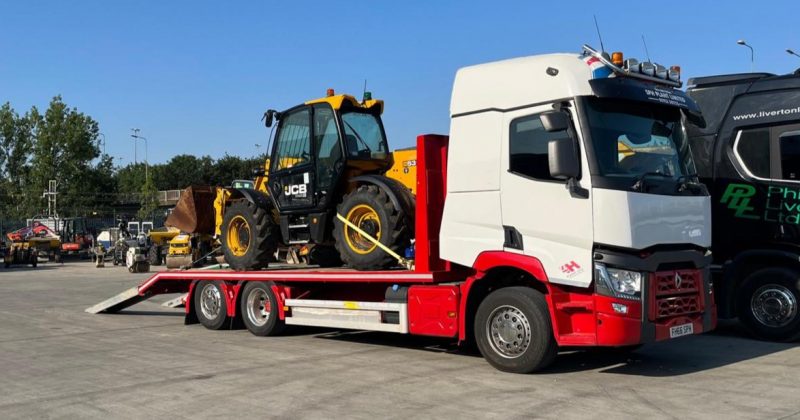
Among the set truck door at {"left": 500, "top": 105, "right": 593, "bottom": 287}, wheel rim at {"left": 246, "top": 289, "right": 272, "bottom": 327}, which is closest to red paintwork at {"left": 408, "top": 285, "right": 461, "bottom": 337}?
truck door at {"left": 500, "top": 105, "right": 593, "bottom": 287}

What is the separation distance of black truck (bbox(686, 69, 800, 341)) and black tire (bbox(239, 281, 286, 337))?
6199 millimetres

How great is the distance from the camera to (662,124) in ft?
24.9

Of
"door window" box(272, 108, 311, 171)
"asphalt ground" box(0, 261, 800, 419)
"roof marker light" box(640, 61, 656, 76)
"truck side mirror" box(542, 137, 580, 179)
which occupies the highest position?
"roof marker light" box(640, 61, 656, 76)

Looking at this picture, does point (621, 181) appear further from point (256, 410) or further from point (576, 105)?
point (256, 410)

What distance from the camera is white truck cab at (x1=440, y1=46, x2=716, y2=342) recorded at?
679 cm

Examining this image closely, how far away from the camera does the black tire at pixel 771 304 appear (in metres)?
9.41

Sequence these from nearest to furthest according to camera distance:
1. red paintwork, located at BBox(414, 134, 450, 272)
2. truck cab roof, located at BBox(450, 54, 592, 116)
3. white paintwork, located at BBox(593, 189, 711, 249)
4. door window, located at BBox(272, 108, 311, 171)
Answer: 1. white paintwork, located at BBox(593, 189, 711, 249)
2. truck cab roof, located at BBox(450, 54, 592, 116)
3. red paintwork, located at BBox(414, 134, 450, 272)
4. door window, located at BBox(272, 108, 311, 171)

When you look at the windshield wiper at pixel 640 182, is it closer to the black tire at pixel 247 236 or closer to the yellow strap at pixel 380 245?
the yellow strap at pixel 380 245

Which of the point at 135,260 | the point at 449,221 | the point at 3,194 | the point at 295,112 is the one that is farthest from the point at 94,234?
the point at 449,221

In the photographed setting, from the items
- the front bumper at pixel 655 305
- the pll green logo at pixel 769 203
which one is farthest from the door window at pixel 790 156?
the front bumper at pixel 655 305

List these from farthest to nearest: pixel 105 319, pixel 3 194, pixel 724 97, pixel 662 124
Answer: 1. pixel 3 194
2. pixel 105 319
3. pixel 724 97
4. pixel 662 124

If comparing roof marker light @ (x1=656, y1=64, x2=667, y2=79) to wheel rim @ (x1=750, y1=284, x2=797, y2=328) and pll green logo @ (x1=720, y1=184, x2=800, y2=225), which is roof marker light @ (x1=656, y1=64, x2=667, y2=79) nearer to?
pll green logo @ (x1=720, y1=184, x2=800, y2=225)

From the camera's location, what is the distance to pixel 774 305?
9570mm

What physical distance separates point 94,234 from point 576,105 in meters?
47.1
